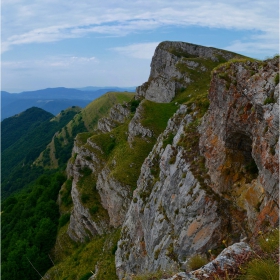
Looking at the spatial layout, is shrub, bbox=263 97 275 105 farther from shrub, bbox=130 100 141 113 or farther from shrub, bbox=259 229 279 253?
shrub, bbox=130 100 141 113

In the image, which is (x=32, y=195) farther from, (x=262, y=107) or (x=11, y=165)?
(x=11, y=165)

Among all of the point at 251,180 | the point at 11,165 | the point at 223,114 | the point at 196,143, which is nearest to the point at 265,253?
the point at 251,180

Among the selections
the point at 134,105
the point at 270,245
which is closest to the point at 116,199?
the point at 270,245

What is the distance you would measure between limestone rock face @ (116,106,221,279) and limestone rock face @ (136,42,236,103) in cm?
2947

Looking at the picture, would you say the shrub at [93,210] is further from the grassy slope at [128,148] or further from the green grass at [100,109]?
the green grass at [100,109]

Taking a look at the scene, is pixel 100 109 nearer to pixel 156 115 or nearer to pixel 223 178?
pixel 156 115

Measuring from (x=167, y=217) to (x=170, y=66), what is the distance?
51.8 meters

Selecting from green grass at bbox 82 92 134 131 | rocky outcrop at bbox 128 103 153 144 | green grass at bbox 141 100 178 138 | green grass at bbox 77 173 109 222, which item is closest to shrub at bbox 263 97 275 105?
green grass at bbox 141 100 178 138

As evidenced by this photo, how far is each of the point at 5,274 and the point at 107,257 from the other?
22.7 m

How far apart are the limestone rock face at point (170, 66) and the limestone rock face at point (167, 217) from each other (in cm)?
2947

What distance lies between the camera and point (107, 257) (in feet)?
84.3

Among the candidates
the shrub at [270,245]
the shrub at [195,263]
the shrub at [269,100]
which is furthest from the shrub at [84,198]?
the shrub at [270,245]

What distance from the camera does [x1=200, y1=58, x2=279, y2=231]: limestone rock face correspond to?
11602mm

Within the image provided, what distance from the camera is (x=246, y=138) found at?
47.9 ft
